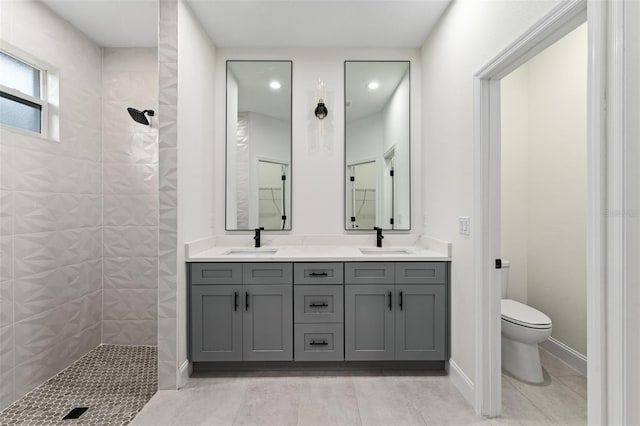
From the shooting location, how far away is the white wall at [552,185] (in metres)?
2.37

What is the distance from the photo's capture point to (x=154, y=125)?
2709 millimetres

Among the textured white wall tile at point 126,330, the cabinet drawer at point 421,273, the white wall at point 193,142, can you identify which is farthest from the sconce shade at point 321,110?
the textured white wall tile at point 126,330

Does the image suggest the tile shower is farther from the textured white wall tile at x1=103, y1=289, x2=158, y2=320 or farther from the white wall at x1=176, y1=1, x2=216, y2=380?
the white wall at x1=176, y1=1, x2=216, y2=380

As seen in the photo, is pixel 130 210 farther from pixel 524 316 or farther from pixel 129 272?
pixel 524 316

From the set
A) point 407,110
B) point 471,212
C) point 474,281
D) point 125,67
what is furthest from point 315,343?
point 125,67

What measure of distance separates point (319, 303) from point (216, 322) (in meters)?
0.76

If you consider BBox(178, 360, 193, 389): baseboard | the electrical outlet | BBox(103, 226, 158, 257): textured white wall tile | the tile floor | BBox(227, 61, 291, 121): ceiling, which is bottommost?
the tile floor

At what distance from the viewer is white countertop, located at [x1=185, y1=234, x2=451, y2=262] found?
7.48ft

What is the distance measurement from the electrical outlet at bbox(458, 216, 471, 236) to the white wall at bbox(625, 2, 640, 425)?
3.18 feet

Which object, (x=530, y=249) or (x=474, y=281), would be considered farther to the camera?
(x=530, y=249)

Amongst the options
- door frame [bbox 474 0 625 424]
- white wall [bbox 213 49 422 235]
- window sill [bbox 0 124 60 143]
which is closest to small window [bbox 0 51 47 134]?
window sill [bbox 0 124 60 143]

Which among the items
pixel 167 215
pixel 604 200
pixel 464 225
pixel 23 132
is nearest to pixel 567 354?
pixel 464 225

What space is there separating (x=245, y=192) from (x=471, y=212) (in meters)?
1.86

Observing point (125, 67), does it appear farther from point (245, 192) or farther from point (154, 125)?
point (245, 192)
